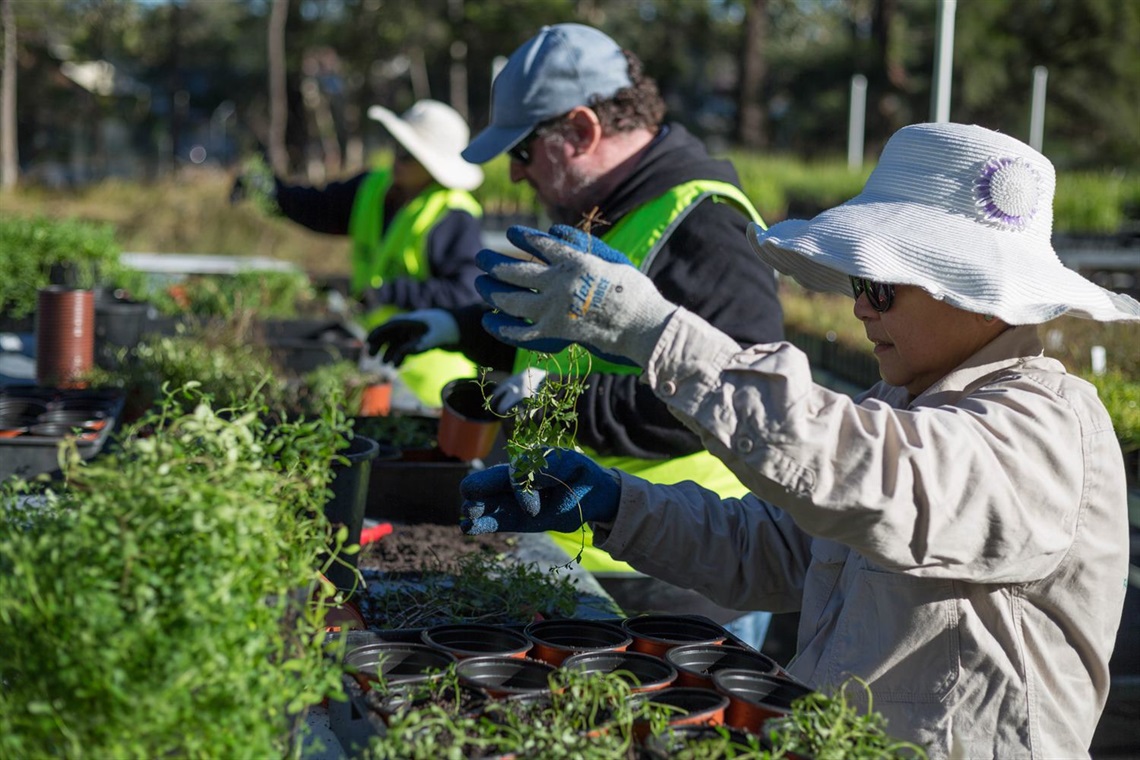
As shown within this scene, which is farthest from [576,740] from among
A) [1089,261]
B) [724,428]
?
[1089,261]

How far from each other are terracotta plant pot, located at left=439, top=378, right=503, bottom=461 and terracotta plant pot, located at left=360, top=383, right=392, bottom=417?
0.92m

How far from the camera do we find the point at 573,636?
5.91ft

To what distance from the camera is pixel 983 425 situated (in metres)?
1.60

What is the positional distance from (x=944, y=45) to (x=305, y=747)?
3.79 m

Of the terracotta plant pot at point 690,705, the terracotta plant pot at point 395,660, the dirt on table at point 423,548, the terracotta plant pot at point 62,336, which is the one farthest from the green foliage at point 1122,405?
the terracotta plant pot at point 62,336

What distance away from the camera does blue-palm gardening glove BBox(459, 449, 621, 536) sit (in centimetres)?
194

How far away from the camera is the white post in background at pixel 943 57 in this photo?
445 cm

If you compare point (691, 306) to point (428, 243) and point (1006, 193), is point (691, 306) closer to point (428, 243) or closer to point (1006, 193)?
point (1006, 193)

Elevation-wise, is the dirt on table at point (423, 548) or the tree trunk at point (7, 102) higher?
the tree trunk at point (7, 102)

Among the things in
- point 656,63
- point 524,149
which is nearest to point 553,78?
point 524,149

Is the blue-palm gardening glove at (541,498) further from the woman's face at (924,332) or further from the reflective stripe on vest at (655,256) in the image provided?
the reflective stripe on vest at (655,256)

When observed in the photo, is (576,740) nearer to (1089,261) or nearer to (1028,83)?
(1089,261)

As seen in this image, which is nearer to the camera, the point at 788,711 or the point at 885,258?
the point at 788,711

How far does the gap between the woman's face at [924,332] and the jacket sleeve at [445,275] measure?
3.05 meters
